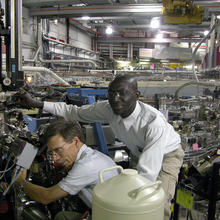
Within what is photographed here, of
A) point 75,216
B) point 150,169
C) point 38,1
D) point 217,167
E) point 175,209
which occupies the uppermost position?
point 38,1

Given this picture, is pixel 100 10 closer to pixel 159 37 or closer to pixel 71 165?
pixel 71 165

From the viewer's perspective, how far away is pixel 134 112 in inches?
69.0

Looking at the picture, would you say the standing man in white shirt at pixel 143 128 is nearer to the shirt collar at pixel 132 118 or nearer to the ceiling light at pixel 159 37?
the shirt collar at pixel 132 118

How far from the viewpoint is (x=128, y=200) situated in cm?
81

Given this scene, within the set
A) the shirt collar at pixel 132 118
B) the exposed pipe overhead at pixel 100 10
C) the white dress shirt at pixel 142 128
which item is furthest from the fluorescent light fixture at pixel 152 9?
the shirt collar at pixel 132 118

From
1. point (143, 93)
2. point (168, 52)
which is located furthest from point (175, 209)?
point (168, 52)

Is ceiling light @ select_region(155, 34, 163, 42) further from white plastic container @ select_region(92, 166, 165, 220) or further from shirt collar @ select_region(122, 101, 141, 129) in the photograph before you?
white plastic container @ select_region(92, 166, 165, 220)

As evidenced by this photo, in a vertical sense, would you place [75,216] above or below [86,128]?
below

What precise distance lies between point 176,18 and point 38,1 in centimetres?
411

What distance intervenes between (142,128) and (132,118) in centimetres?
11

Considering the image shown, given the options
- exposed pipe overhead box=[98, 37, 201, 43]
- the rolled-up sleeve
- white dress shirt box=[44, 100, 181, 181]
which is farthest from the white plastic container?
exposed pipe overhead box=[98, 37, 201, 43]

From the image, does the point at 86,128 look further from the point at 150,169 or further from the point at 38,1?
the point at 38,1

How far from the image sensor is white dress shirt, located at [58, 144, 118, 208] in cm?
142

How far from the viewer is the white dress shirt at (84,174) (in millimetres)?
1421
